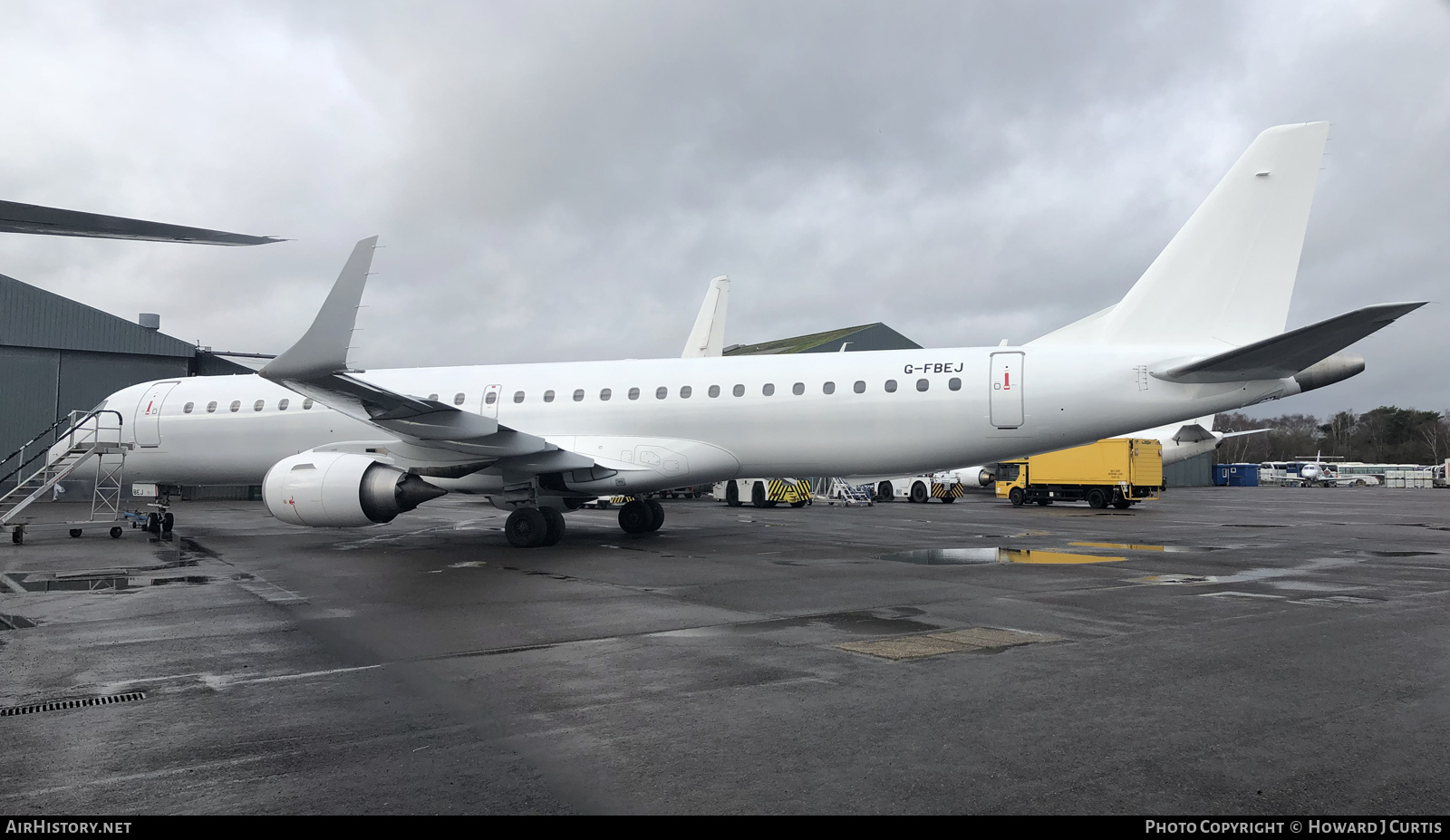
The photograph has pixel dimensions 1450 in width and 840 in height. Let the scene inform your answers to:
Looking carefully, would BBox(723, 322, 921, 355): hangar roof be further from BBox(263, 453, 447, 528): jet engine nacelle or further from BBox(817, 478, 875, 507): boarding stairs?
BBox(263, 453, 447, 528): jet engine nacelle

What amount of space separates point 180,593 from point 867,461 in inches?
399

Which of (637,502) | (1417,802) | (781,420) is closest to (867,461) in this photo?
(781,420)

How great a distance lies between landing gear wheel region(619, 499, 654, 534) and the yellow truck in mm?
18551

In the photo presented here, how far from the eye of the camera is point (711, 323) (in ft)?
83.3

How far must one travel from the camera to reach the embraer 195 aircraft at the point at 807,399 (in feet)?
41.7

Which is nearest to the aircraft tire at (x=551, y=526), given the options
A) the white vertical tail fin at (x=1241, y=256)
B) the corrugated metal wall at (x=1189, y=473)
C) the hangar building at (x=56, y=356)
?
the white vertical tail fin at (x=1241, y=256)

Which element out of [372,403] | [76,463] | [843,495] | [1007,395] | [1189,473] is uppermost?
[1007,395]

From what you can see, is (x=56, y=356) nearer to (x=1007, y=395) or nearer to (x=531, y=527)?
→ (x=531, y=527)

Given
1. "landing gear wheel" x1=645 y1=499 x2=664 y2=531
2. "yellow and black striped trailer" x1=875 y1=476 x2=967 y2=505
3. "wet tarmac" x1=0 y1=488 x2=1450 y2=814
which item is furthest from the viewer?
"yellow and black striped trailer" x1=875 y1=476 x2=967 y2=505

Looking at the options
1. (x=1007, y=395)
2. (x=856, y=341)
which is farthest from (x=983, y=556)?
(x=856, y=341)

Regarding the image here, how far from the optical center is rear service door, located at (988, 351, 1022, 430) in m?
13.9

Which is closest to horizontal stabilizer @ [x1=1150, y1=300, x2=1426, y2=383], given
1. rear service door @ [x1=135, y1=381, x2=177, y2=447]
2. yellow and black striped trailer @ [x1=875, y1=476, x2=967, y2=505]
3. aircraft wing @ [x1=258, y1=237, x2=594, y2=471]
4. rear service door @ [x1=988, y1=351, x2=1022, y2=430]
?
rear service door @ [x1=988, y1=351, x2=1022, y2=430]

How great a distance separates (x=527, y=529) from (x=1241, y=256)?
12317 millimetres

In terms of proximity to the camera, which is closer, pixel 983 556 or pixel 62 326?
pixel 983 556
